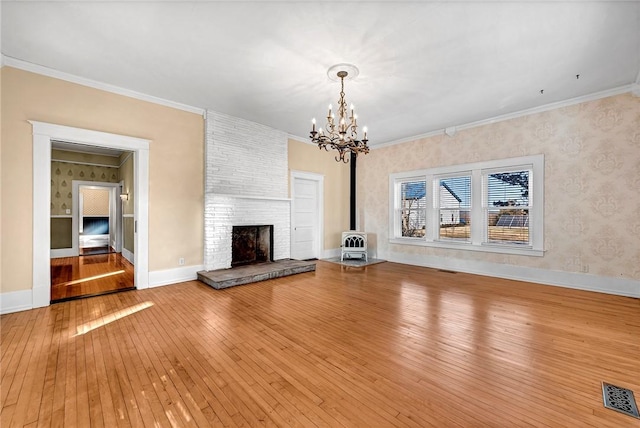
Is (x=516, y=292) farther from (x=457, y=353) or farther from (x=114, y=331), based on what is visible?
(x=114, y=331)

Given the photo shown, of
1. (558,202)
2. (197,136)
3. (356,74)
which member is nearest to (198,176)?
(197,136)

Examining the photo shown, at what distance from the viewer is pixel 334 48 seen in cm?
303

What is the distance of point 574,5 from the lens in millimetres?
2424

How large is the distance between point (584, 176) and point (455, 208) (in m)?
2.10

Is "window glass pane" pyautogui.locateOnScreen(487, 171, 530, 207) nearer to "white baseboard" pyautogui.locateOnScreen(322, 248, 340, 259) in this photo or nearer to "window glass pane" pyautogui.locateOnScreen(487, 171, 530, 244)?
"window glass pane" pyautogui.locateOnScreen(487, 171, 530, 244)

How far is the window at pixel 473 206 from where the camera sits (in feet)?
16.1

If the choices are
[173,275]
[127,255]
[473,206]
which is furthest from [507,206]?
[127,255]

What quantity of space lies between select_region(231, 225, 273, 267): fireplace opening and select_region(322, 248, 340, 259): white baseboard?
1.80 m

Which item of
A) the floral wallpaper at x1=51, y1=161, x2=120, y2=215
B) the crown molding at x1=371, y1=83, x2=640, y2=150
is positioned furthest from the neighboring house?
the floral wallpaper at x1=51, y1=161, x2=120, y2=215

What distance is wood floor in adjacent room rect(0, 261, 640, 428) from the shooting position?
1.65 metres

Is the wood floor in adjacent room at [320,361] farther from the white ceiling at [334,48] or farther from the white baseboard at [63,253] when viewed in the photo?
the white baseboard at [63,253]

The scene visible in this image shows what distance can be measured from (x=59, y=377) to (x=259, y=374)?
1.50 m

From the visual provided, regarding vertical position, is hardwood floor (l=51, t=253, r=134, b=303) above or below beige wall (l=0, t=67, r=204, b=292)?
below

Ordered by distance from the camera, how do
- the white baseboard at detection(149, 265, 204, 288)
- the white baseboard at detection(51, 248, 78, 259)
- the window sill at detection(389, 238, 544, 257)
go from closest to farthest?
the white baseboard at detection(149, 265, 204, 288), the window sill at detection(389, 238, 544, 257), the white baseboard at detection(51, 248, 78, 259)
